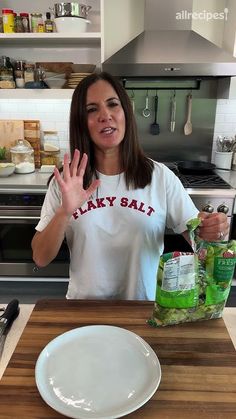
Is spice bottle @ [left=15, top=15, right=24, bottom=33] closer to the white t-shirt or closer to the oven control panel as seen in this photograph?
the oven control panel

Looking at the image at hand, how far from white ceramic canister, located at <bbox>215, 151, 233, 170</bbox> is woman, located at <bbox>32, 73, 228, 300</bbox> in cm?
153

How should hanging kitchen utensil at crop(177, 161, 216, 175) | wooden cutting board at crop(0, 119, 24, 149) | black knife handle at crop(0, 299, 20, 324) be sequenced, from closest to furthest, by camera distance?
black knife handle at crop(0, 299, 20, 324) → hanging kitchen utensil at crop(177, 161, 216, 175) → wooden cutting board at crop(0, 119, 24, 149)

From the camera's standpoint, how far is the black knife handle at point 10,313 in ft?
2.85

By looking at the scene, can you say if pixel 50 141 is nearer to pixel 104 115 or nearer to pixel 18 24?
pixel 18 24

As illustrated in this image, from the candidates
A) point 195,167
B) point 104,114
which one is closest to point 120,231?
point 104,114

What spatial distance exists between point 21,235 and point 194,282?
175 centimetres

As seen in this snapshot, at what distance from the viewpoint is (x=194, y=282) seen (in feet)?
2.52

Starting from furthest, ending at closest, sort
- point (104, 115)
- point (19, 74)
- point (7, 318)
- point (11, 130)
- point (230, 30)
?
point (11, 130), point (19, 74), point (230, 30), point (104, 115), point (7, 318)

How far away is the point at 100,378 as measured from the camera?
647 millimetres

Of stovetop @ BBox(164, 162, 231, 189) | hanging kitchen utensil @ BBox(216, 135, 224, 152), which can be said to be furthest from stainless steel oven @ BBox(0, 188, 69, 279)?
hanging kitchen utensil @ BBox(216, 135, 224, 152)

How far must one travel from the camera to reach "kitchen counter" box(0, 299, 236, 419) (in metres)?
0.59

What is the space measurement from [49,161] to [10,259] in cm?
81

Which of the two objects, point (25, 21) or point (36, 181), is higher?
point (25, 21)

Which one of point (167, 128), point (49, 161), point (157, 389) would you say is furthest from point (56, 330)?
point (167, 128)
